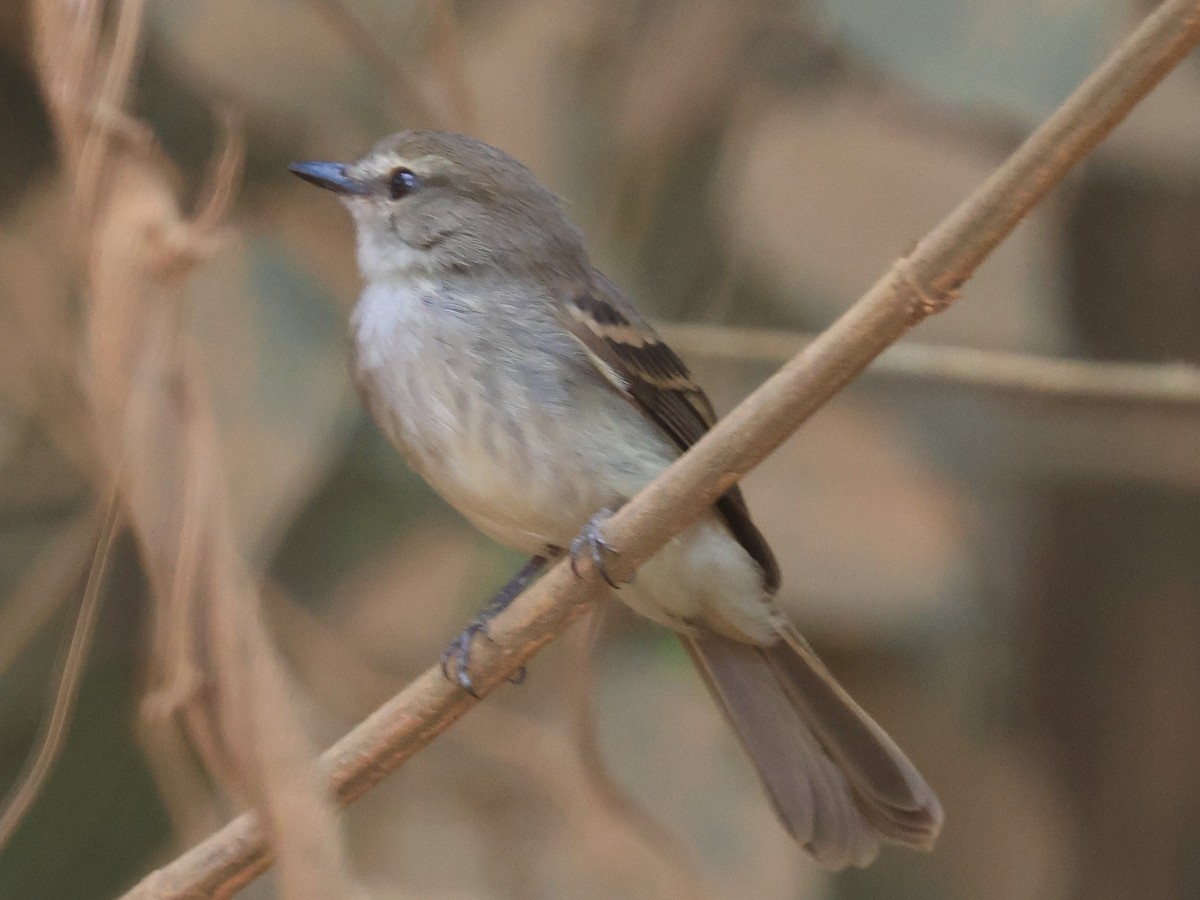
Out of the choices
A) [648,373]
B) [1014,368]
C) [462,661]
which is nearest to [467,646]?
[462,661]

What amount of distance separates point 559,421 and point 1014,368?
83 centimetres

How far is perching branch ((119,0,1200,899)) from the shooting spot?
695 mm

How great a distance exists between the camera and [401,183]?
1236 millimetres

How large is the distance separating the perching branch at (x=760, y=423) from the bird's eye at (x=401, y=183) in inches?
18.6

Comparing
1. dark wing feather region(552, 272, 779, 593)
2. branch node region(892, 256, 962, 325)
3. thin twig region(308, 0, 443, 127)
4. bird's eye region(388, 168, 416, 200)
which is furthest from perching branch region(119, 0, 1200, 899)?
thin twig region(308, 0, 443, 127)

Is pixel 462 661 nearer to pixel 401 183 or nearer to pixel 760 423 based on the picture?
pixel 760 423

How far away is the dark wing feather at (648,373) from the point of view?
1.17 metres

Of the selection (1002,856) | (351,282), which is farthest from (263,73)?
(1002,856)

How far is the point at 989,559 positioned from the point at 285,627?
1089 mm

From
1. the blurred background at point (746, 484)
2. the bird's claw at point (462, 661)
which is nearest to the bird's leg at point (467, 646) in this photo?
the bird's claw at point (462, 661)

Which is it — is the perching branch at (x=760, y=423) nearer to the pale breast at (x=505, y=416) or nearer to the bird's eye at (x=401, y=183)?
the pale breast at (x=505, y=416)

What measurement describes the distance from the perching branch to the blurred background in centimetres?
57

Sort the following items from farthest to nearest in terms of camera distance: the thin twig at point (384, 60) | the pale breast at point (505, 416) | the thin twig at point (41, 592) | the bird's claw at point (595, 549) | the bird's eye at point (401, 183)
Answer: the thin twig at point (41, 592)
the thin twig at point (384, 60)
the bird's eye at point (401, 183)
the pale breast at point (505, 416)
the bird's claw at point (595, 549)

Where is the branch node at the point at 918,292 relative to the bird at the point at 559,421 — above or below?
above
